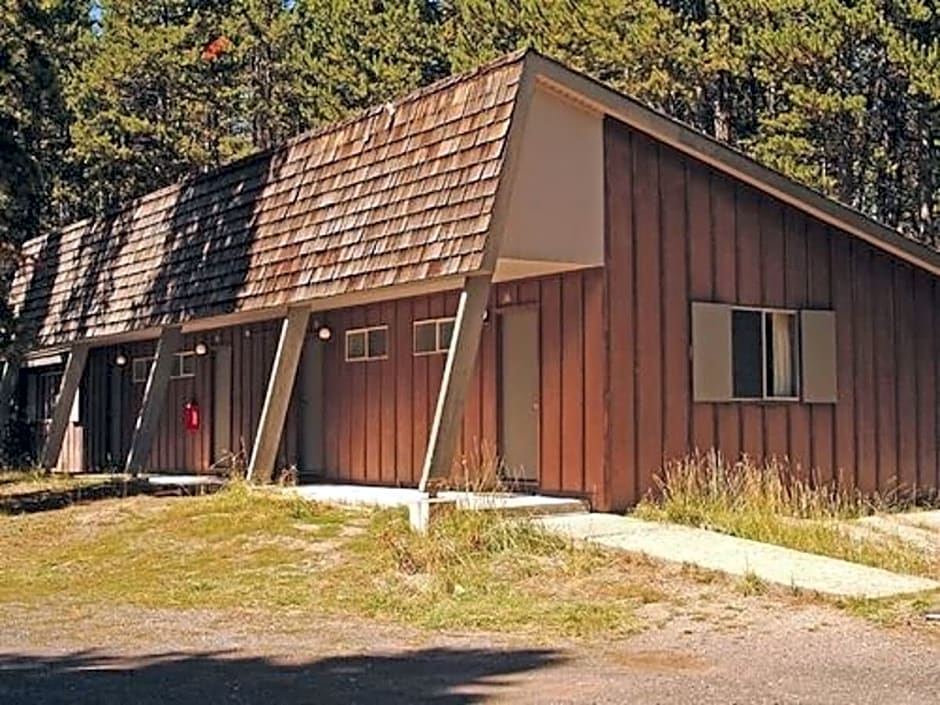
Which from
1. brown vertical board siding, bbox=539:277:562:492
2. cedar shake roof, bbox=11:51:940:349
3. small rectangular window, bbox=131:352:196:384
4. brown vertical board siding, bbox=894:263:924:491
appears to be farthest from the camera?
small rectangular window, bbox=131:352:196:384

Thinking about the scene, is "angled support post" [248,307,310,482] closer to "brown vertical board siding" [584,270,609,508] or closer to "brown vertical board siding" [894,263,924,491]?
"brown vertical board siding" [584,270,609,508]

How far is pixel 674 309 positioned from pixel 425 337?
329cm

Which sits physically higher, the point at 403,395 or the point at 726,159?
the point at 726,159

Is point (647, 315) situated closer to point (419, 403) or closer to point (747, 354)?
point (747, 354)

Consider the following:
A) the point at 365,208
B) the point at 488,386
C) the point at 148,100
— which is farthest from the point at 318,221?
the point at 148,100

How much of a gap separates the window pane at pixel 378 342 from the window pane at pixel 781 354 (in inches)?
186

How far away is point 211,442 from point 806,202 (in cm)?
1008

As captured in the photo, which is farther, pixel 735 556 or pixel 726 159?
pixel 726 159

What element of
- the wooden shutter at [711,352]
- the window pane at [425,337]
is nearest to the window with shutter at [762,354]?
the wooden shutter at [711,352]

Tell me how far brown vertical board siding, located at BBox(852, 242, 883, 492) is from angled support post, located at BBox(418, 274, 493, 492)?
17.8 feet

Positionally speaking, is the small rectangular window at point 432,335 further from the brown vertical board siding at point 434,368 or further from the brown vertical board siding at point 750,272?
the brown vertical board siding at point 750,272

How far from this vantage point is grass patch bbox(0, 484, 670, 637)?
382 inches

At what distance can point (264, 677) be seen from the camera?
7402mm

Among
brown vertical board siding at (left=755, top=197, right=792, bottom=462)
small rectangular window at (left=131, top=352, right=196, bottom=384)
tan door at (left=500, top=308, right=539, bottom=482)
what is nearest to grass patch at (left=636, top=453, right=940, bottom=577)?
brown vertical board siding at (left=755, top=197, right=792, bottom=462)
